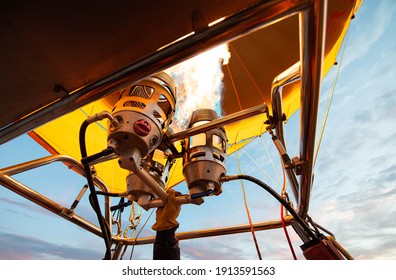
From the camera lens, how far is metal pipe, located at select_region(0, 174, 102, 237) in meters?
0.87

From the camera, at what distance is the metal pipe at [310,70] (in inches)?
13.0

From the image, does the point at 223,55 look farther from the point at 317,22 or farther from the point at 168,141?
the point at 317,22

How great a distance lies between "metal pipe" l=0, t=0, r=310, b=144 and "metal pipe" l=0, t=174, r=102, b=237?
445 mm

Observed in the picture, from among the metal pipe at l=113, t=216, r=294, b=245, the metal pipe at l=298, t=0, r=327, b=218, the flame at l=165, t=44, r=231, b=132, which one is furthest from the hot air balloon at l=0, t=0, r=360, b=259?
the flame at l=165, t=44, r=231, b=132

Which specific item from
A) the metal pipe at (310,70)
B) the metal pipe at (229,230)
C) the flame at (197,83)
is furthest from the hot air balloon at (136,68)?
the flame at (197,83)

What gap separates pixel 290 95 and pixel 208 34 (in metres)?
1.34

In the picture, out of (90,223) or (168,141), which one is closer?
(168,141)

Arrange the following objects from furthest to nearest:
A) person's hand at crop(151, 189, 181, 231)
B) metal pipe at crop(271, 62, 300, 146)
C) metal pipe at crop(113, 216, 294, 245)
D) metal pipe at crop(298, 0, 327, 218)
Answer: metal pipe at crop(113, 216, 294, 245) → person's hand at crop(151, 189, 181, 231) → metal pipe at crop(271, 62, 300, 146) → metal pipe at crop(298, 0, 327, 218)

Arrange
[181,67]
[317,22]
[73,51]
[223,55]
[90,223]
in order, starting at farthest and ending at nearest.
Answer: [223,55] < [181,67] < [90,223] < [73,51] < [317,22]

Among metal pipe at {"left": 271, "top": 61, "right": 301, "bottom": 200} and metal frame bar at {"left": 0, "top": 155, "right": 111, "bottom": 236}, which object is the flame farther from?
metal pipe at {"left": 271, "top": 61, "right": 301, "bottom": 200}

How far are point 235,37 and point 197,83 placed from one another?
1346 millimetres

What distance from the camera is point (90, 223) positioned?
47.8 inches

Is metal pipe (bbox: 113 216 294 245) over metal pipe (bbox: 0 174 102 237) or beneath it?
beneath
